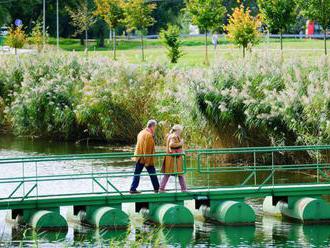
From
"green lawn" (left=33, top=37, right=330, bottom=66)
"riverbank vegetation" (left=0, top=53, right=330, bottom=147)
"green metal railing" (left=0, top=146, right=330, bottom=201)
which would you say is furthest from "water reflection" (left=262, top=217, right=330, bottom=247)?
"green lawn" (left=33, top=37, right=330, bottom=66)

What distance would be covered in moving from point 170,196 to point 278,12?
33970 millimetres

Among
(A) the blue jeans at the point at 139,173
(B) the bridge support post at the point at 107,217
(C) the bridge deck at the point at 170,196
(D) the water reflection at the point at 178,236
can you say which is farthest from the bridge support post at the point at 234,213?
(B) the bridge support post at the point at 107,217

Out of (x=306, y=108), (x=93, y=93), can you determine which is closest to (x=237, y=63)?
(x=306, y=108)

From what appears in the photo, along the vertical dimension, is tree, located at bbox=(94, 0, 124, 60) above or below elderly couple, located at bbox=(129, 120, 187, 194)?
above

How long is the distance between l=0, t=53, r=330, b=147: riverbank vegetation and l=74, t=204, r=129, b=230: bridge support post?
31.9 ft

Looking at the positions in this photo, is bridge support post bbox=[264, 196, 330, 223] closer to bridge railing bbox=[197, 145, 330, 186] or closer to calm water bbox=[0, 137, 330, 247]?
calm water bbox=[0, 137, 330, 247]

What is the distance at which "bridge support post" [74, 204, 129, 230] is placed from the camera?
93.7ft

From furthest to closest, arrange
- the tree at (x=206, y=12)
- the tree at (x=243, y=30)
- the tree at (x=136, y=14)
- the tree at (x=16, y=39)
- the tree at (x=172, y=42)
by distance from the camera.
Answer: the tree at (x=16, y=39)
the tree at (x=136, y=14)
the tree at (x=172, y=42)
the tree at (x=206, y=12)
the tree at (x=243, y=30)

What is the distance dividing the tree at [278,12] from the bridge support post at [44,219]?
114 feet

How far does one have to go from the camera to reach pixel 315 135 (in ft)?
122

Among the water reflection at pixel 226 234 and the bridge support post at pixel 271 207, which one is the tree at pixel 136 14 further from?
the water reflection at pixel 226 234

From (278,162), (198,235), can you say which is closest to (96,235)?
(198,235)

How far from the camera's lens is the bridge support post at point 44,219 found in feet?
92.8

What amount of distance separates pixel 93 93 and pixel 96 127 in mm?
1520
